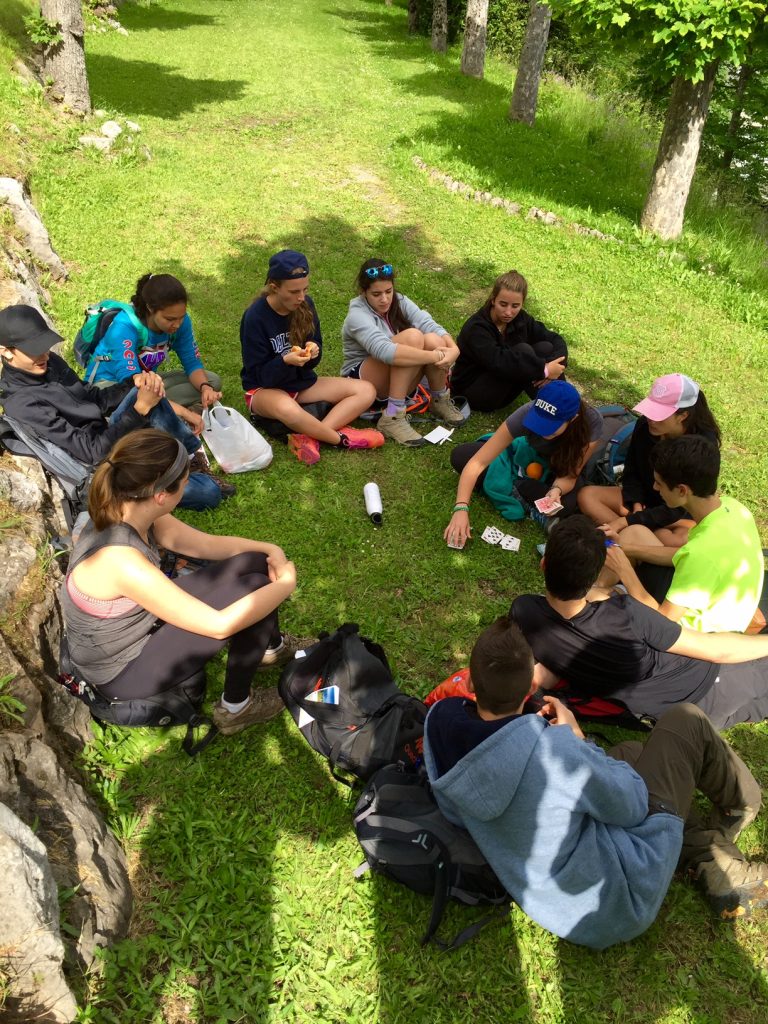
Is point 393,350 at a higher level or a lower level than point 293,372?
higher

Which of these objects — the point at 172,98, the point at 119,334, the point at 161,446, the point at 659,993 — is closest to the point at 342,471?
the point at 119,334

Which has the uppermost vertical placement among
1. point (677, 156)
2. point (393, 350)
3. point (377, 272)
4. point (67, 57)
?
point (67, 57)

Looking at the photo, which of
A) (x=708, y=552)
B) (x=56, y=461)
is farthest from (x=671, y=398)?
(x=56, y=461)

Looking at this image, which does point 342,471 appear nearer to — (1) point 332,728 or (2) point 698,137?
(1) point 332,728

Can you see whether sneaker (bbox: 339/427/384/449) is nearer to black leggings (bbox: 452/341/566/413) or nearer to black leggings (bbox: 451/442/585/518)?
black leggings (bbox: 451/442/585/518)

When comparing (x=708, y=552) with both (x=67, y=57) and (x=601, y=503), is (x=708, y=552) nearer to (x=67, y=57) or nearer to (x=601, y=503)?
(x=601, y=503)

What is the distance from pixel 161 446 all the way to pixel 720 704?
3.08 m

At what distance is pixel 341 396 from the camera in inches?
225

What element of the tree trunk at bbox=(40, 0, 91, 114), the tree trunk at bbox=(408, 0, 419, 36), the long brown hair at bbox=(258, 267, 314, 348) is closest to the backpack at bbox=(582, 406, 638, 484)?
the long brown hair at bbox=(258, 267, 314, 348)

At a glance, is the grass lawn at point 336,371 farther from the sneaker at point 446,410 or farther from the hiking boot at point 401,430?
the sneaker at point 446,410

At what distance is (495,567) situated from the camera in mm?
4754

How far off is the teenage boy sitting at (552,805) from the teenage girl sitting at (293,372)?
3192 millimetres

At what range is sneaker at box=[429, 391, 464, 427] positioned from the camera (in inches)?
241

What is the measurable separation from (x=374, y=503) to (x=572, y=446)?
155 cm
